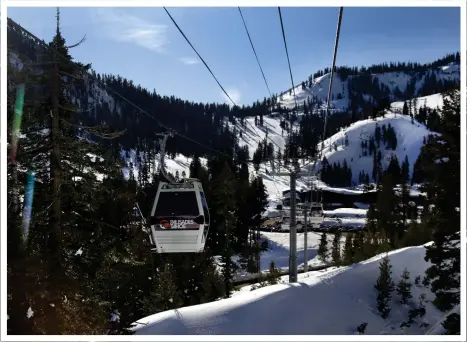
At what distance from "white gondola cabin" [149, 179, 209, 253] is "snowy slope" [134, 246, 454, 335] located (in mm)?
6235

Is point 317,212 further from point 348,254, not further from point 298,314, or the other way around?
point 298,314

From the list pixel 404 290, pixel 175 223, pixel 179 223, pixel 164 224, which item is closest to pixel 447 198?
pixel 404 290

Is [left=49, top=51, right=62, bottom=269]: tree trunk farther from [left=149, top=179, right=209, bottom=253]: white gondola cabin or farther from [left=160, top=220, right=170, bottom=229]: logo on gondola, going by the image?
[left=160, top=220, right=170, bottom=229]: logo on gondola

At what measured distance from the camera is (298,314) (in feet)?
61.8

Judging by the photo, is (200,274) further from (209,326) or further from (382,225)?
(382,225)

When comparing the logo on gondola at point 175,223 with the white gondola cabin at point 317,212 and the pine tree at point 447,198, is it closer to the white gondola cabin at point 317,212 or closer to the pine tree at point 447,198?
the pine tree at point 447,198

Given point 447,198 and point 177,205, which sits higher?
point 447,198

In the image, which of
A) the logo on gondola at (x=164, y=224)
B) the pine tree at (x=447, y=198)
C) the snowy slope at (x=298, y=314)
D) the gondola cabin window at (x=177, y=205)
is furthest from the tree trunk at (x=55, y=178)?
the pine tree at (x=447, y=198)

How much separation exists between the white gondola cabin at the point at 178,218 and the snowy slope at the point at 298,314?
6.23m

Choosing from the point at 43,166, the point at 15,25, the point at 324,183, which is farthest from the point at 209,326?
the point at 324,183

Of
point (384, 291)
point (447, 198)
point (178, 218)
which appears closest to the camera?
point (178, 218)

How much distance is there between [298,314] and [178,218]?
359 inches

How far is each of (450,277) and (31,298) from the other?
14702mm

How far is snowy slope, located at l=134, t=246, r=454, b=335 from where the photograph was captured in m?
18.0
